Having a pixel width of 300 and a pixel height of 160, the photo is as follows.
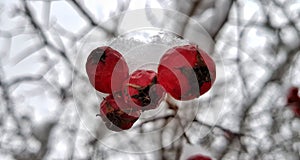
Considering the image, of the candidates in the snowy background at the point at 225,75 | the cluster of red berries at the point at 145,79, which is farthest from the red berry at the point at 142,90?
the snowy background at the point at 225,75

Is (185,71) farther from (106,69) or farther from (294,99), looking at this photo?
(294,99)

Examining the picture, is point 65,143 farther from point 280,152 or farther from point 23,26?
point 280,152

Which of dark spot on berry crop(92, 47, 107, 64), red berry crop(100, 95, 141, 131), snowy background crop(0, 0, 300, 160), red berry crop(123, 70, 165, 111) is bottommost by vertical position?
snowy background crop(0, 0, 300, 160)

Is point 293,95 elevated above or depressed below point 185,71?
below

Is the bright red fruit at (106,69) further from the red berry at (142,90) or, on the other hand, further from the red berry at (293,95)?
the red berry at (293,95)

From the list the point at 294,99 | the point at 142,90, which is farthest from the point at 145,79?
the point at 294,99

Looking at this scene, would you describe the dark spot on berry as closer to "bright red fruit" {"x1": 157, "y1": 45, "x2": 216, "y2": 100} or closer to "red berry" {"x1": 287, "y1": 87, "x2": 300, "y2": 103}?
"bright red fruit" {"x1": 157, "y1": 45, "x2": 216, "y2": 100}

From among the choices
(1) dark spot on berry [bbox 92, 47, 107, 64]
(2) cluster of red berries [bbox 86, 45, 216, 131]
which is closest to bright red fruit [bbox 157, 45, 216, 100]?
(2) cluster of red berries [bbox 86, 45, 216, 131]
